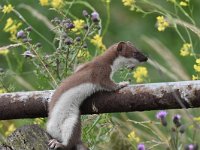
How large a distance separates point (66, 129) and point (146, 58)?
694 mm

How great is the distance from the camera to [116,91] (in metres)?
3.50

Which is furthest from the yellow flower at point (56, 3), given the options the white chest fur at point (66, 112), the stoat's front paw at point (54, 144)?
the stoat's front paw at point (54, 144)

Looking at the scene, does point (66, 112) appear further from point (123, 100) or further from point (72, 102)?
point (123, 100)

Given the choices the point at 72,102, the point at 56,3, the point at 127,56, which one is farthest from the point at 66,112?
the point at 56,3

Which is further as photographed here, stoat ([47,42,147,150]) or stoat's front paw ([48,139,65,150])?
stoat ([47,42,147,150])

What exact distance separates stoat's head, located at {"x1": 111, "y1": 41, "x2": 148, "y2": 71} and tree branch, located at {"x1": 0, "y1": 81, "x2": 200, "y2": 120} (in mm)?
481

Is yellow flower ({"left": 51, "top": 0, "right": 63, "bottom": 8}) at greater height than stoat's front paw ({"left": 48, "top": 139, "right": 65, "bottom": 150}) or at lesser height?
greater

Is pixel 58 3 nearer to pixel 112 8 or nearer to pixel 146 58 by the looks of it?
pixel 146 58

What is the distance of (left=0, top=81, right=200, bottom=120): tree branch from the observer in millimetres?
3354

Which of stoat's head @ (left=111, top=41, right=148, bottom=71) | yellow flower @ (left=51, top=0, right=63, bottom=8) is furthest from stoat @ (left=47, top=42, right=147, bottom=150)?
yellow flower @ (left=51, top=0, right=63, bottom=8)

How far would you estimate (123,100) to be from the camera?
343cm

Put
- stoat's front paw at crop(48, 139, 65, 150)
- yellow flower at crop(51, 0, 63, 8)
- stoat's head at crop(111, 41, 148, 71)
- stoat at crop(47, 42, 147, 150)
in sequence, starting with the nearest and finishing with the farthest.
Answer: stoat's front paw at crop(48, 139, 65, 150), stoat at crop(47, 42, 147, 150), stoat's head at crop(111, 41, 148, 71), yellow flower at crop(51, 0, 63, 8)

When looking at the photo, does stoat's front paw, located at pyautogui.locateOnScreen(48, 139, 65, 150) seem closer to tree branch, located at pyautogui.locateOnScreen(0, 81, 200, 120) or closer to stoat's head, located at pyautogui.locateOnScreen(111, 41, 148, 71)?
tree branch, located at pyautogui.locateOnScreen(0, 81, 200, 120)

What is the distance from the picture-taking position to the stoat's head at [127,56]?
407cm
